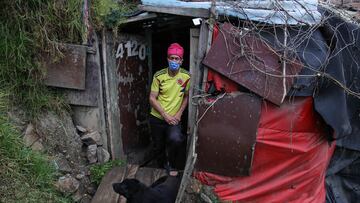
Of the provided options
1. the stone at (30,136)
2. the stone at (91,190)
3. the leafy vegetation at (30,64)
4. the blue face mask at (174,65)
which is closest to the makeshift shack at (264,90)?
the blue face mask at (174,65)

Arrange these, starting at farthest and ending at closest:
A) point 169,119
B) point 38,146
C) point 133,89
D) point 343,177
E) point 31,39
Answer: point 343,177
point 133,89
point 169,119
point 38,146
point 31,39

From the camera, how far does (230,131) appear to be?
18.8 ft

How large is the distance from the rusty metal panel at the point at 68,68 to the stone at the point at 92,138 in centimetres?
76

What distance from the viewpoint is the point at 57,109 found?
5996 millimetres

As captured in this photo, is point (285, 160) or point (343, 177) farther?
point (343, 177)

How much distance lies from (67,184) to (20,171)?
32.2 inches

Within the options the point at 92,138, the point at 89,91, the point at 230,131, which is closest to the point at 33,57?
the point at 89,91

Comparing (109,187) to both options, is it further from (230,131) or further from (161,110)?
(230,131)

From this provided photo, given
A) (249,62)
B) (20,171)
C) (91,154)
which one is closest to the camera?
(20,171)

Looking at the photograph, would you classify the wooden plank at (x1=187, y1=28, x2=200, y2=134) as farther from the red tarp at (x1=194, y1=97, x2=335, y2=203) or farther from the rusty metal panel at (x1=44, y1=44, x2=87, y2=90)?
the rusty metal panel at (x1=44, y1=44, x2=87, y2=90)

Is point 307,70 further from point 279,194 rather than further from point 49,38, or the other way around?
point 49,38

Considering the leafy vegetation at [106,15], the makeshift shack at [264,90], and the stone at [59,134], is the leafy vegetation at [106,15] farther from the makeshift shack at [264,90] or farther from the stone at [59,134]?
the stone at [59,134]

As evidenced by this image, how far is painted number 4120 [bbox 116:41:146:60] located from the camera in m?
6.46

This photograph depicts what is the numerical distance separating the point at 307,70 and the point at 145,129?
295cm
